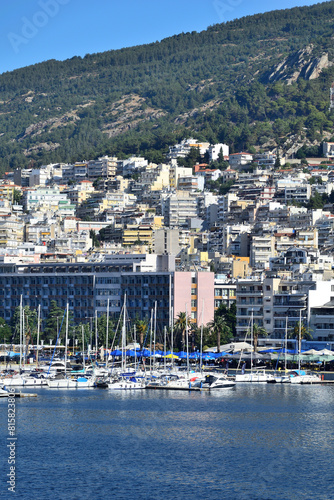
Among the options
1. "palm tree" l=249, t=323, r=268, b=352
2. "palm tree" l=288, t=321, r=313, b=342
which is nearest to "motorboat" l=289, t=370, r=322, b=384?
"palm tree" l=288, t=321, r=313, b=342

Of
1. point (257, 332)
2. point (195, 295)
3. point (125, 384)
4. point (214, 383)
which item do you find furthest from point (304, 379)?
point (195, 295)

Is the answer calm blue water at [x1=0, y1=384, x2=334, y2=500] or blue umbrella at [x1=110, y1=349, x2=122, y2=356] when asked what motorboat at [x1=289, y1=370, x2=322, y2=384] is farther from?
blue umbrella at [x1=110, y1=349, x2=122, y2=356]

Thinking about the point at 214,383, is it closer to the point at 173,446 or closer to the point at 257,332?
the point at 257,332

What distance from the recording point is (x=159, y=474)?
193 feet

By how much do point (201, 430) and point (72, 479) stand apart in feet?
58.1

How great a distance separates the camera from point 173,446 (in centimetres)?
6700

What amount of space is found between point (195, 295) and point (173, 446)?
6686cm

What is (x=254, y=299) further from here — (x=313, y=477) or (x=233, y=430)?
(x=313, y=477)

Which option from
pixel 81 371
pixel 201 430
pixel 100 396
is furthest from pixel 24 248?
pixel 201 430

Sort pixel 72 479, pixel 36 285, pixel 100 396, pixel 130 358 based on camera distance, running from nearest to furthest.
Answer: pixel 72 479
pixel 100 396
pixel 130 358
pixel 36 285

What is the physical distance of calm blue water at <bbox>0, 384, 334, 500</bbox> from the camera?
183 ft

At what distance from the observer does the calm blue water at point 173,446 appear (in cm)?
5578

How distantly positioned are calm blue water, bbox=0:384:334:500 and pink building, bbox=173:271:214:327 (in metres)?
37.4

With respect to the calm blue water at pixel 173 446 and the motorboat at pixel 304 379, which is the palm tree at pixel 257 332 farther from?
the calm blue water at pixel 173 446
